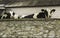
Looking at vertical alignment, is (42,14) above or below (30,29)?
above

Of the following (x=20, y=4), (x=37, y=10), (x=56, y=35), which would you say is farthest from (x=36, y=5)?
(x=56, y=35)

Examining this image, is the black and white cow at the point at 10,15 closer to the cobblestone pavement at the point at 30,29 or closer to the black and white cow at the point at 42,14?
the cobblestone pavement at the point at 30,29

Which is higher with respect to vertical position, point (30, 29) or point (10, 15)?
point (10, 15)

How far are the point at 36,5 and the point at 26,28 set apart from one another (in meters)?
1.30

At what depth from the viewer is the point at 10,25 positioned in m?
6.68

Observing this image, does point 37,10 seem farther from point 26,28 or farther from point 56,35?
point 56,35

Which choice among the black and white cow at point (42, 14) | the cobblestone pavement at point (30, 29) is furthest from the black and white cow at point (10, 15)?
the black and white cow at point (42, 14)

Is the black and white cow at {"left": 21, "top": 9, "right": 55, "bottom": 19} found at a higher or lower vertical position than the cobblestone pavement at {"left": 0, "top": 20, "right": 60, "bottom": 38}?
higher

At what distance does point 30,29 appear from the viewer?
6.37 metres

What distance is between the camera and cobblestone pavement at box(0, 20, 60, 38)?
6.11 metres

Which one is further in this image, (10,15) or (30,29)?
(10,15)

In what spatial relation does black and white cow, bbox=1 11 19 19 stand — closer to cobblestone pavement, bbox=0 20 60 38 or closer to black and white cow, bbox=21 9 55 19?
cobblestone pavement, bbox=0 20 60 38

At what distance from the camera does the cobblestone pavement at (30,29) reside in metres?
6.11

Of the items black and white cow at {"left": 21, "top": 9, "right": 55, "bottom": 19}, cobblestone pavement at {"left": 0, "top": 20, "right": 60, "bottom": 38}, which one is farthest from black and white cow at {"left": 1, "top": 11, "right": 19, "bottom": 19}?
black and white cow at {"left": 21, "top": 9, "right": 55, "bottom": 19}
